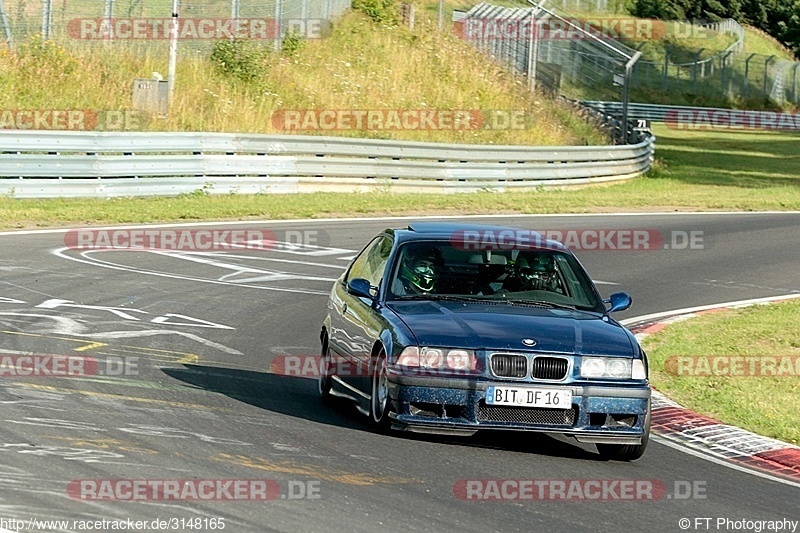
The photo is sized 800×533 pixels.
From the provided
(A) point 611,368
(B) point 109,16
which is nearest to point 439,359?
(A) point 611,368

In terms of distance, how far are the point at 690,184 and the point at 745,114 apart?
36.0 m

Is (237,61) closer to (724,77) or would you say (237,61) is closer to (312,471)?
(312,471)

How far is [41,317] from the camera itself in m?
12.9

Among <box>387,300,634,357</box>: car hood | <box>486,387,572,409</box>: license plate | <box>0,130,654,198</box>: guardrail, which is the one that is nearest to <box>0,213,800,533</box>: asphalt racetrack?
<box>486,387,572,409</box>: license plate

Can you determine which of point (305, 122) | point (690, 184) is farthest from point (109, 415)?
point (690, 184)

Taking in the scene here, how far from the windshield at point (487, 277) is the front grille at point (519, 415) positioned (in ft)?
4.16

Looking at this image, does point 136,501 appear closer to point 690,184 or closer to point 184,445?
point 184,445

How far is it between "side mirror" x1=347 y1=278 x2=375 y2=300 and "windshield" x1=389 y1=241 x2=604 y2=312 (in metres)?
0.16

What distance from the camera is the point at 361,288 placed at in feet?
31.6

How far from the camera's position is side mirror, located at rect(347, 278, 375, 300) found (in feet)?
31.6

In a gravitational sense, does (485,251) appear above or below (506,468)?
above

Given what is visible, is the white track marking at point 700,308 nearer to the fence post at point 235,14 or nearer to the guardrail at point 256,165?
the guardrail at point 256,165

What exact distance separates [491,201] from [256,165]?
5.02 metres

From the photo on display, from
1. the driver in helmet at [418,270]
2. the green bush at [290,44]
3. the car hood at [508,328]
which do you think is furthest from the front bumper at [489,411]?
the green bush at [290,44]
